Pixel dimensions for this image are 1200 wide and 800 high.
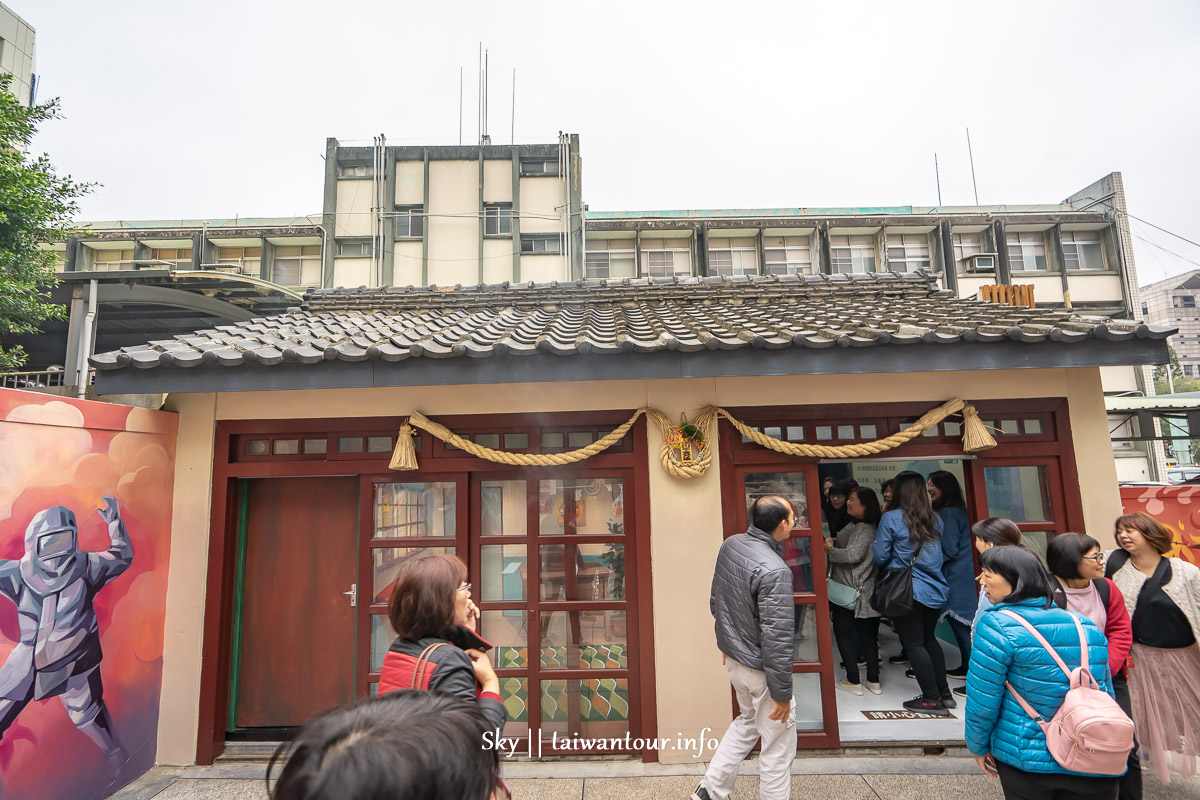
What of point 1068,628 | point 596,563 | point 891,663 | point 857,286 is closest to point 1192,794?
point 891,663

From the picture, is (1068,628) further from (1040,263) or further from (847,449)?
(1040,263)

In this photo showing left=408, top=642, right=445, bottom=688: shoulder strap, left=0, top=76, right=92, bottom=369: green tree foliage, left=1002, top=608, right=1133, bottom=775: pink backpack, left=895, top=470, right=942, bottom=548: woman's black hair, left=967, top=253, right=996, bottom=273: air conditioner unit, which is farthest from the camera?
left=967, top=253, right=996, bottom=273: air conditioner unit

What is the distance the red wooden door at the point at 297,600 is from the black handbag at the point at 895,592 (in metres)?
4.59

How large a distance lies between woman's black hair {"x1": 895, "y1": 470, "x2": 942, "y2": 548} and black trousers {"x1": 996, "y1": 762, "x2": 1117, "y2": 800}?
2.42 m

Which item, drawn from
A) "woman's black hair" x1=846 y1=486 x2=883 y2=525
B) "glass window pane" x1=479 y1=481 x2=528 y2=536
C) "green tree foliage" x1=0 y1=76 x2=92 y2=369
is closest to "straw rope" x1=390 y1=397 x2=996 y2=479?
"glass window pane" x1=479 y1=481 x2=528 y2=536

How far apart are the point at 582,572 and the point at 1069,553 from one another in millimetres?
3272

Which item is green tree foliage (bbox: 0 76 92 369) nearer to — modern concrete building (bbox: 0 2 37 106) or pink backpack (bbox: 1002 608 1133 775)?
modern concrete building (bbox: 0 2 37 106)

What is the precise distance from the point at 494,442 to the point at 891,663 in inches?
193

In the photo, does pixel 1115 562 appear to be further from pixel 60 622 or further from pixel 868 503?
pixel 60 622

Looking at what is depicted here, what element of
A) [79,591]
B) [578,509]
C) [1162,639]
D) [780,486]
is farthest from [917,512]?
[79,591]

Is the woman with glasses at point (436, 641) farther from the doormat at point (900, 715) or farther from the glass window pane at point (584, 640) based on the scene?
the doormat at point (900, 715)

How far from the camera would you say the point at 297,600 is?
4.80 metres

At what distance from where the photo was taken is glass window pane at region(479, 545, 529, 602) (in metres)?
4.56

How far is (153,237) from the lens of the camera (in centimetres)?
2086
